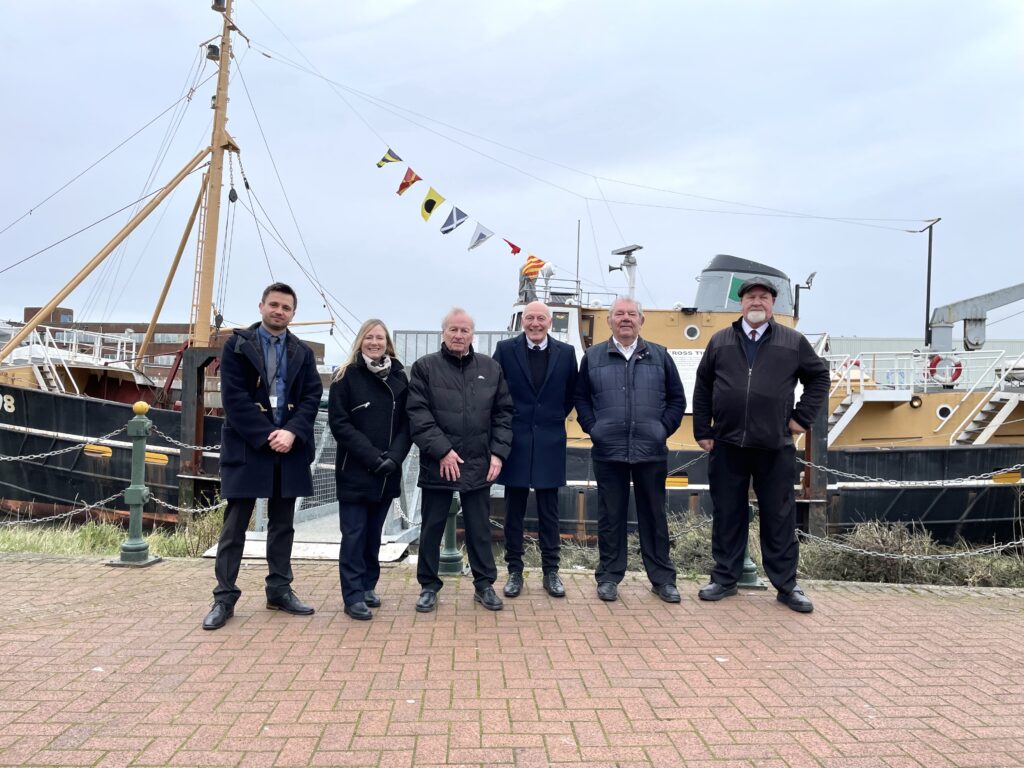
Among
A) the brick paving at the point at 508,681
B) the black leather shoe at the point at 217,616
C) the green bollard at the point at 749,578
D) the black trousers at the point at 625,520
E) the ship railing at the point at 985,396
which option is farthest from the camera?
the ship railing at the point at 985,396

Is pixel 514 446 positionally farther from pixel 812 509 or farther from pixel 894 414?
pixel 894 414

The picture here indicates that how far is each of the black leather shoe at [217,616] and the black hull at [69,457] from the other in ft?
24.8

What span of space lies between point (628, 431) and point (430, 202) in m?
8.41

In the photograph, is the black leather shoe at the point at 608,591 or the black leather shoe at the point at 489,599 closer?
the black leather shoe at the point at 489,599

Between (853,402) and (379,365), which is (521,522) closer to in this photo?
(379,365)

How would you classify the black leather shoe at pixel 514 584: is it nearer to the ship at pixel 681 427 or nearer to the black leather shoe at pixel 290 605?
the black leather shoe at pixel 290 605

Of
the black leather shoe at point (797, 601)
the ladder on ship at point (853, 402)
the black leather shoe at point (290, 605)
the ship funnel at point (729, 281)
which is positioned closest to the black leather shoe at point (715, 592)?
the black leather shoe at point (797, 601)

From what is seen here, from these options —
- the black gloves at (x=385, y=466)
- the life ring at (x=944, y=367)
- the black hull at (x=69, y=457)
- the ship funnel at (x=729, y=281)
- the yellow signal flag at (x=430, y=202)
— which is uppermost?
the yellow signal flag at (x=430, y=202)

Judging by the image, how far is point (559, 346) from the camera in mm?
4938

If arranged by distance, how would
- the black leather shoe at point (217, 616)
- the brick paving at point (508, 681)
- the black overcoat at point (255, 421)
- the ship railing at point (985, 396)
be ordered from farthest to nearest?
the ship railing at point (985, 396), the black overcoat at point (255, 421), the black leather shoe at point (217, 616), the brick paving at point (508, 681)

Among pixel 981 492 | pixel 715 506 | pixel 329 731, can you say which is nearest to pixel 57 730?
pixel 329 731

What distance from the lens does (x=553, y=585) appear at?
4887mm

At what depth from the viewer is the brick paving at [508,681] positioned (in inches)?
107

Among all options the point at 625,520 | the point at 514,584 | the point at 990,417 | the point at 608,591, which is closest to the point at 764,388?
the point at 625,520
